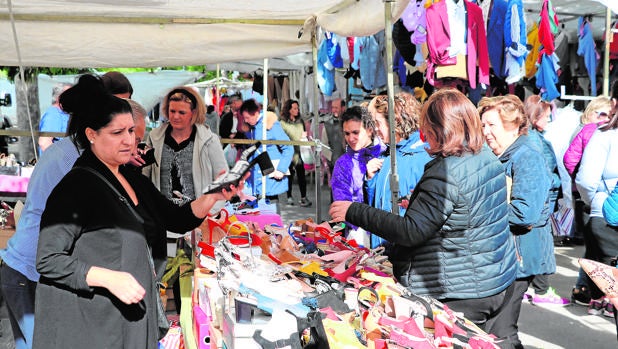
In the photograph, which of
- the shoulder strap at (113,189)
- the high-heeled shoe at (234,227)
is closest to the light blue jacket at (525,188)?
the high-heeled shoe at (234,227)

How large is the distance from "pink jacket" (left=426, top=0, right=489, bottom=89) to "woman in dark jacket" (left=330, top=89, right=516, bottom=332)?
3.95 metres

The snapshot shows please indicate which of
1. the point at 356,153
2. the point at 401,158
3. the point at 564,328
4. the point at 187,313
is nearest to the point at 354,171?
the point at 356,153

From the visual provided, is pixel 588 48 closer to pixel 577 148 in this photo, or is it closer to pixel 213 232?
pixel 577 148

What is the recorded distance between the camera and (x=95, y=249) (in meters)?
2.49

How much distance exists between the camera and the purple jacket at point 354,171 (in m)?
4.91

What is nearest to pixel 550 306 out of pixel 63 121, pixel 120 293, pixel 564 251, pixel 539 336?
pixel 539 336

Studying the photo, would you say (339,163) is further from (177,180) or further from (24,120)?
(24,120)

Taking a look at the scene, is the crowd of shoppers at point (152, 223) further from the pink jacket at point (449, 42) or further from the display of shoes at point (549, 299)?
the pink jacket at point (449, 42)

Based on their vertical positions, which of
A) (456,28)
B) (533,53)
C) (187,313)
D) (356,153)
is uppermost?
(456,28)

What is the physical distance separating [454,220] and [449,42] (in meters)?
4.35

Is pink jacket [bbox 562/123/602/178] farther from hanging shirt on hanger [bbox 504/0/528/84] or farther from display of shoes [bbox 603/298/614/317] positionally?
hanging shirt on hanger [bbox 504/0/528/84]

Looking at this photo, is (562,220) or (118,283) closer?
(118,283)

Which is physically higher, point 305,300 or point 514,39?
point 514,39

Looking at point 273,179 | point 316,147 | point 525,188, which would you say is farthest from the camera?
point 273,179
